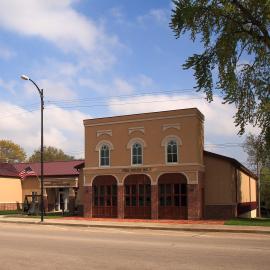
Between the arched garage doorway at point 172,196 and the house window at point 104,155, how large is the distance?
4400 millimetres

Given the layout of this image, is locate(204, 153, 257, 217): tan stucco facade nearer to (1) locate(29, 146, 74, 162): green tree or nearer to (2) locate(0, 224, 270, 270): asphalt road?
(2) locate(0, 224, 270, 270): asphalt road

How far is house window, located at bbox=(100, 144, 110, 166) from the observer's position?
3444 centimetres

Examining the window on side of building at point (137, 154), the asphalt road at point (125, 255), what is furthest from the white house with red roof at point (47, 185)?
the asphalt road at point (125, 255)

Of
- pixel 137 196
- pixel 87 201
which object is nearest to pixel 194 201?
pixel 137 196

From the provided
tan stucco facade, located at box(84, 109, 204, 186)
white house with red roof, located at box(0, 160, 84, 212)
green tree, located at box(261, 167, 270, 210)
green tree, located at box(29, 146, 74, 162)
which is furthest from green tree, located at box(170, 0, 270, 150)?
green tree, located at box(29, 146, 74, 162)

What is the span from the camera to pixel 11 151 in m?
96.7

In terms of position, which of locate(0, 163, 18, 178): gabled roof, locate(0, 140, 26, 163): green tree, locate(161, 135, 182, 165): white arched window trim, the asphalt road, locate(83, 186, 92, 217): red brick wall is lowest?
the asphalt road

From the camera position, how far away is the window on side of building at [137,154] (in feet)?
109

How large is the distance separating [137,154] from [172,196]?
3820 mm

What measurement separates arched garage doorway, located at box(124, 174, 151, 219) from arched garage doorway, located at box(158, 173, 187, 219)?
2.98 feet

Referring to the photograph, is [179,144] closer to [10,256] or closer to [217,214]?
[217,214]

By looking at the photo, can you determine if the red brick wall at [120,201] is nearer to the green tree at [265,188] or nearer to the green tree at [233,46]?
the green tree at [233,46]

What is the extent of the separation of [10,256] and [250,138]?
4589 centimetres

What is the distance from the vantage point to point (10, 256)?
42.6 feet
